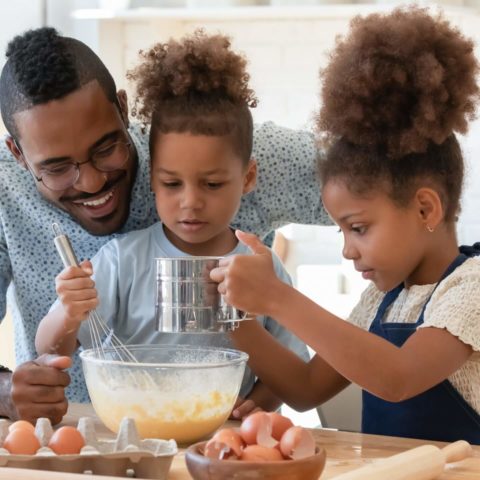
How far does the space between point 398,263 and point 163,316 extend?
36 cm

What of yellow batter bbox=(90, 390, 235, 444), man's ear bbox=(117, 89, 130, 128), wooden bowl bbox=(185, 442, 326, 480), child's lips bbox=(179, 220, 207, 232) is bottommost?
yellow batter bbox=(90, 390, 235, 444)

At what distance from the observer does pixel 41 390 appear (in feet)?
5.00

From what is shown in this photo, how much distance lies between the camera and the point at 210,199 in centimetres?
173

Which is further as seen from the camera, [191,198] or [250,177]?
[250,177]

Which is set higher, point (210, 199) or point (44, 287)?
point (210, 199)

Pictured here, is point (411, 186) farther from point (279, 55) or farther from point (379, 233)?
point (279, 55)

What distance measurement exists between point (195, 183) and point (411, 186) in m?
0.36

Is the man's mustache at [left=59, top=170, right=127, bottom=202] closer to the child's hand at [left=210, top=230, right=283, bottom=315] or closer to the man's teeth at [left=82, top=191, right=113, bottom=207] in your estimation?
the man's teeth at [left=82, top=191, right=113, bottom=207]

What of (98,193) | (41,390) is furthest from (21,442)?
(98,193)

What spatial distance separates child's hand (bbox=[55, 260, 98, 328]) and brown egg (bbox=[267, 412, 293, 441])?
443 millimetres

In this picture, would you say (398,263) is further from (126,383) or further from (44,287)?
(44,287)

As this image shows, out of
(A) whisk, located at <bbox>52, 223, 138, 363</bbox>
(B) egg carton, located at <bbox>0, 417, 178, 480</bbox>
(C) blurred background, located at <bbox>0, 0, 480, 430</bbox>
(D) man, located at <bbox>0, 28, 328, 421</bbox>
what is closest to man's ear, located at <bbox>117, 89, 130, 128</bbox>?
(D) man, located at <bbox>0, 28, 328, 421</bbox>

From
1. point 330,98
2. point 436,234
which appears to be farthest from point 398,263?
point 330,98

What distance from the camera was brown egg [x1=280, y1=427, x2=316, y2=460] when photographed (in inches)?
43.0
